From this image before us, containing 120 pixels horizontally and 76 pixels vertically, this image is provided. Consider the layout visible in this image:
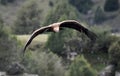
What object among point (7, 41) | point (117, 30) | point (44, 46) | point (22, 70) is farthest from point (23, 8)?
point (22, 70)

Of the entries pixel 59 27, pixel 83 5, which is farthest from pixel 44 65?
pixel 83 5

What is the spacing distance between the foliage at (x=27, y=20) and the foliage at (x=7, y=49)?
39.2 m

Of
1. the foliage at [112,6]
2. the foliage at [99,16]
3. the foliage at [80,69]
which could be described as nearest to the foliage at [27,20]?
the foliage at [99,16]

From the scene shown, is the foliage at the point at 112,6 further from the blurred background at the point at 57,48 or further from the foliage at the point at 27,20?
the foliage at the point at 27,20

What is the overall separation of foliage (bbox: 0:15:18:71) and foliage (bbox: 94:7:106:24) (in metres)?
61.4

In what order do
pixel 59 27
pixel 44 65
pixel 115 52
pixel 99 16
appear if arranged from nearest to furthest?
A: pixel 59 27 → pixel 44 65 → pixel 115 52 → pixel 99 16

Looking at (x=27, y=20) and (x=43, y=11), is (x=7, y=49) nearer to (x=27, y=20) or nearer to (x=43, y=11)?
(x=27, y=20)

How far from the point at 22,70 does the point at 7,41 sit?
11.6 metres

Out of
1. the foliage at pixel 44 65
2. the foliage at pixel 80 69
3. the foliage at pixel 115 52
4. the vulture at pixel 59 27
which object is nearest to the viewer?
the vulture at pixel 59 27

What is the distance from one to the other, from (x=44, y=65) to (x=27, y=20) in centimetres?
5153

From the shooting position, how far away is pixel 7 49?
298 feet

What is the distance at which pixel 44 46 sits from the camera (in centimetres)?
10331

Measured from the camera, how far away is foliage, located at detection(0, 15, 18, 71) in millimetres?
88894

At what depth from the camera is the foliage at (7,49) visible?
88894 millimetres
